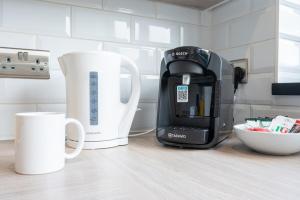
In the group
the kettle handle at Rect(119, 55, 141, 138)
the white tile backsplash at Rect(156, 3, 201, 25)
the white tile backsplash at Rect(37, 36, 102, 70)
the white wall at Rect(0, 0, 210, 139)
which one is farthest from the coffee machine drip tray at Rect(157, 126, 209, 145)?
the white tile backsplash at Rect(156, 3, 201, 25)

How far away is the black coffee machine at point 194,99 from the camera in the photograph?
0.69 meters

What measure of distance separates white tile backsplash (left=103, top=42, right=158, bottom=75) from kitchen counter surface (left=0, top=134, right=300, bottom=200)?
0.43 metres

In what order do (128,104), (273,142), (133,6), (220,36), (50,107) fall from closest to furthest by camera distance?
(273,142)
(128,104)
(50,107)
(133,6)
(220,36)

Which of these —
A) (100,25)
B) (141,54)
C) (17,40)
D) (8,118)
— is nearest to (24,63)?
(17,40)

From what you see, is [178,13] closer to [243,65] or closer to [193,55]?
[243,65]

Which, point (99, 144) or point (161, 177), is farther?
point (99, 144)

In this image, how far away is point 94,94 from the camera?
2.26 ft

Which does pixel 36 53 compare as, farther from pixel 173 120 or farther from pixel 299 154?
pixel 299 154

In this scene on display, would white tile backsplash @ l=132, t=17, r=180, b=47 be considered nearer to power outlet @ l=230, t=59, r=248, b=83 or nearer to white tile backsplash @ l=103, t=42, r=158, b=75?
white tile backsplash @ l=103, t=42, r=158, b=75

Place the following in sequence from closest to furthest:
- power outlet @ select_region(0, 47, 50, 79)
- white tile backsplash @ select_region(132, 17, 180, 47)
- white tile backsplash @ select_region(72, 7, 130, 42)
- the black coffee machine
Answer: the black coffee machine
power outlet @ select_region(0, 47, 50, 79)
white tile backsplash @ select_region(72, 7, 130, 42)
white tile backsplash @ select_region(132, 17, 180, 47)

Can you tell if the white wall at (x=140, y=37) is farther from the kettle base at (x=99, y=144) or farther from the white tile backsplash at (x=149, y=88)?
the kettle base at (x=99, y=144)

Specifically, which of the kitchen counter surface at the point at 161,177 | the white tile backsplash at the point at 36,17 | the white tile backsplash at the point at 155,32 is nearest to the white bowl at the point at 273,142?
the kitchen counter surface at the point at 161,177

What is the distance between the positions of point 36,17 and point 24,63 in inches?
5.9

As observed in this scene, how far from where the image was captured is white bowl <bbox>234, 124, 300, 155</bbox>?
0.58m
